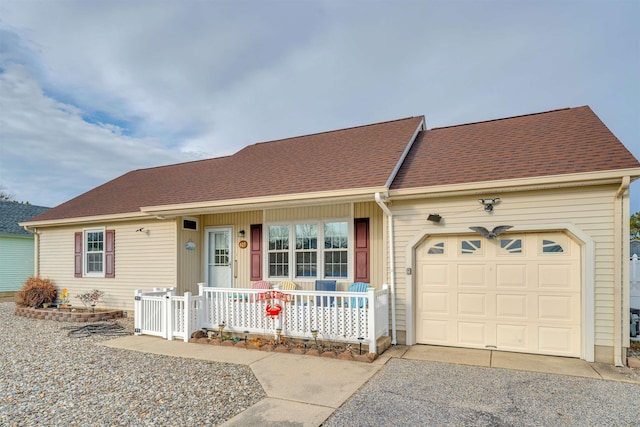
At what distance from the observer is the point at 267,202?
7.21 m

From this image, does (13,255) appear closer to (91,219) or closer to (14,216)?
(14,216)

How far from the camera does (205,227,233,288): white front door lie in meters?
9.02

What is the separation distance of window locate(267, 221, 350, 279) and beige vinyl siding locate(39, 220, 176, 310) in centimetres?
260

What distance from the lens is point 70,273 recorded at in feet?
35.0

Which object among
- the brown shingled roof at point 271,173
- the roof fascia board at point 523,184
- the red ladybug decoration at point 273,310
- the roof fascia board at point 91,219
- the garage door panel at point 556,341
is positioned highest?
the brown shingled roof at point 271,173

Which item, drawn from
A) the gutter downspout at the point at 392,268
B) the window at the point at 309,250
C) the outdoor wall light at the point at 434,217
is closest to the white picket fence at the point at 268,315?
the gutter downspout at the point at 392,268

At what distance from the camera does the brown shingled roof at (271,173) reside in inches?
286

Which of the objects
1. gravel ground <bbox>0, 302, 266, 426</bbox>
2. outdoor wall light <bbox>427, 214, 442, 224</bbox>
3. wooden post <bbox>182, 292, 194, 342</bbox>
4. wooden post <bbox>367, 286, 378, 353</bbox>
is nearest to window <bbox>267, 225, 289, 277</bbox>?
wooden post <bbox>182, 292, 194, 342</bbox>

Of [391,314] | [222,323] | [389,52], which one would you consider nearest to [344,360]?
[391,314]

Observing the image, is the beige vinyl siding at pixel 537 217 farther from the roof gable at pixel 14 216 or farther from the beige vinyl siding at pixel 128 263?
the roof gable at pixel 14 216

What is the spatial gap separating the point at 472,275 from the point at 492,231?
0.81m

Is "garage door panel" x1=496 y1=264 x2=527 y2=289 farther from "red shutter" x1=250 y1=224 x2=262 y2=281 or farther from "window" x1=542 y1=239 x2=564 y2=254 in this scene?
"red shutter" x1=250 y1=224 x2=262 y2=281

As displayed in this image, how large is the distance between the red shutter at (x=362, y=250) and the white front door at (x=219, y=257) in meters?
3.38

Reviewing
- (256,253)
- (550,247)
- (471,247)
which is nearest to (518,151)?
(550,247)
